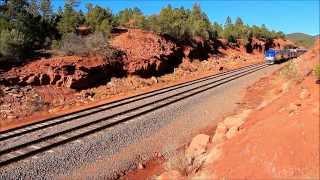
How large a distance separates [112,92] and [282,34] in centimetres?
10706

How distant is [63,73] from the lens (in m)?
29.8

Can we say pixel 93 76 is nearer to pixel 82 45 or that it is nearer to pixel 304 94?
pixel 82 45

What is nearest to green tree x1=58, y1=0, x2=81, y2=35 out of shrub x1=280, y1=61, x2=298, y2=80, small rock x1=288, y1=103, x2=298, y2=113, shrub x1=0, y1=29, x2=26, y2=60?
shrub x1=0, y1=29, x2=26, y2=60

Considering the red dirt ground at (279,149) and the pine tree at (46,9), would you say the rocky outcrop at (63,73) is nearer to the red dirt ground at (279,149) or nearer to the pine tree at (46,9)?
the pine tree at (46,9)

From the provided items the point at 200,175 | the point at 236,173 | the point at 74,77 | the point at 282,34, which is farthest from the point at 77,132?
the point at 282,34

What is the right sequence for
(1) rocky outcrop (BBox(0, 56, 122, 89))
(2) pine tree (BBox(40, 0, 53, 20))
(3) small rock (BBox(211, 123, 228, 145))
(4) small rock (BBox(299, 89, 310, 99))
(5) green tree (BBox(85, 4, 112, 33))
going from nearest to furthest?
(4) small rock (BBox(299, 89, 310, 99)), (3) small rock (BBox(211, 123, 228, 145)), (1) rocky outcrop (BBox(0, 56, 122, 89)), (2) pine tree (BBox(40, 0, 53, 20)), (5) green tree (BBox(85, 4, 112, 33))

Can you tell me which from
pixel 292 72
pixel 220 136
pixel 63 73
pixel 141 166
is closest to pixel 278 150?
pixel 220 136

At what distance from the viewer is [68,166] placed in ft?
39.6

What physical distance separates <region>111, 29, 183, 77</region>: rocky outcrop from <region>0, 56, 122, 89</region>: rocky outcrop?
4.03m

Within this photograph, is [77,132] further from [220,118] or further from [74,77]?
[74,77]

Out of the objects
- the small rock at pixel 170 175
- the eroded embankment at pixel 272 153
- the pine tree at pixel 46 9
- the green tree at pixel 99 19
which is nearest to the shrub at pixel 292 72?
the eroded embankment at pixel 272 153

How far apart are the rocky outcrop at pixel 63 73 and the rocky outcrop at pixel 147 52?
403 cm

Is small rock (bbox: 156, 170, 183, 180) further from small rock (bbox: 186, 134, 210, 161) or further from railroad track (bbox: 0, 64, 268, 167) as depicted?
railroad track (bbox: 0, 64, 268, 167)

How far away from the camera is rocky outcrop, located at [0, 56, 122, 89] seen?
27594 mm
